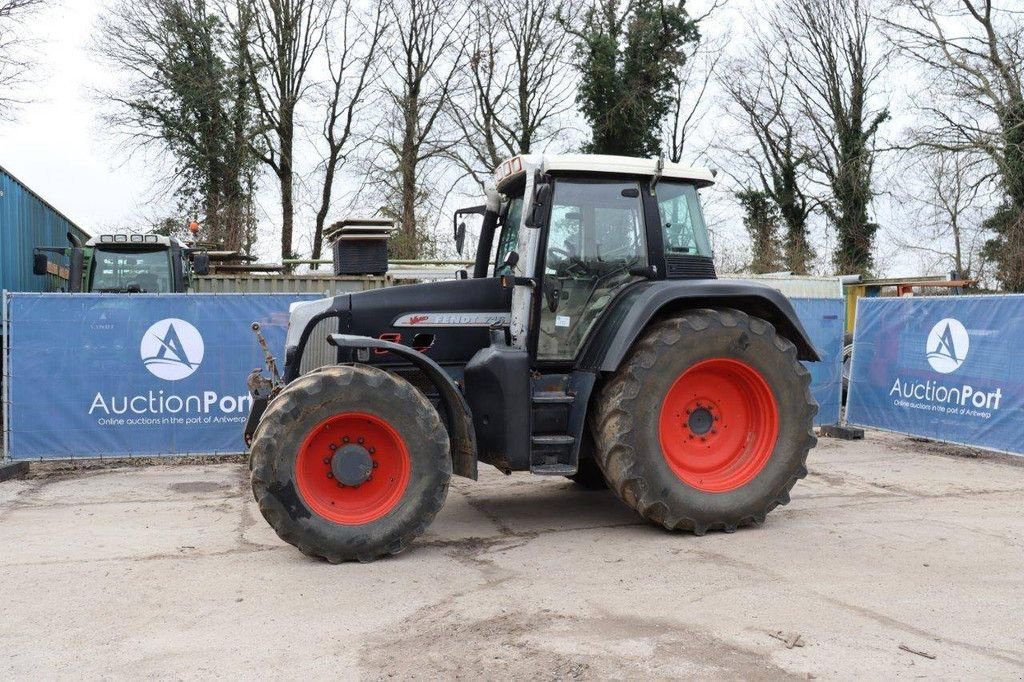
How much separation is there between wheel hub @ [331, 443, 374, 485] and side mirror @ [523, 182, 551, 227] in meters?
1.84

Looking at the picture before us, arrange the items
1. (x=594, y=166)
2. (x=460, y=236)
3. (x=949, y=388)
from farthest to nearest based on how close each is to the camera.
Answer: (x=949, y=388)
(x=460, y=236)
(x=594, y=166)

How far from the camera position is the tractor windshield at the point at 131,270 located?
13.4 metres

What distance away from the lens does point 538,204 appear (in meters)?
5.84

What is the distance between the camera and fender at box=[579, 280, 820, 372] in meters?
5.82

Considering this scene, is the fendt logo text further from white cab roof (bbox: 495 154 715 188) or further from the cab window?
the cab window

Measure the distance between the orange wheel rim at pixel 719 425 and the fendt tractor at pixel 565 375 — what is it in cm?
1

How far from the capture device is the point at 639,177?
6383mm

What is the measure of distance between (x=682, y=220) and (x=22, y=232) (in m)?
10.9

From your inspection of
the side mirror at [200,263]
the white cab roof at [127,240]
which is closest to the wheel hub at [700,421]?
the side mirror at [200,263]

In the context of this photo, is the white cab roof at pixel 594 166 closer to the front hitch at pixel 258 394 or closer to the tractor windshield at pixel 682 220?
the tractor windshield at pixel 682 220

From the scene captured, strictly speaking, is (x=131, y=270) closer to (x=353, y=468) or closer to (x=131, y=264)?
(x=131, y=264)

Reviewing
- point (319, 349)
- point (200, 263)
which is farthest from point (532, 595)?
point (200, 263)

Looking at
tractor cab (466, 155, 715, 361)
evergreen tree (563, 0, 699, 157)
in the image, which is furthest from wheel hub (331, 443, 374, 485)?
evergreen tree (563, 0, 699, 157)

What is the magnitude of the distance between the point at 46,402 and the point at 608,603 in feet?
22.7
